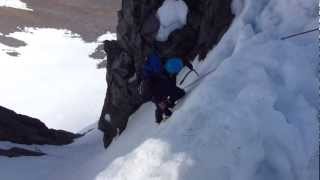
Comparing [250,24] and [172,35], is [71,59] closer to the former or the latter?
[172,35]

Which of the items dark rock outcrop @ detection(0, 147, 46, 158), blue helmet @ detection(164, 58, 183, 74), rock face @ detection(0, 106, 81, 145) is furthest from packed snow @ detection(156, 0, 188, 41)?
rock face @ detection(0, 106, 81, 145)

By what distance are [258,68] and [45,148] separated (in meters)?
20.9

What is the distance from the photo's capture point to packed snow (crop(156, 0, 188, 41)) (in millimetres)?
18381

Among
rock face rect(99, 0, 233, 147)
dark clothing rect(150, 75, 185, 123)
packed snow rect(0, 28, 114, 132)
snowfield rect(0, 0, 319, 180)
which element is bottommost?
packed snow rect(0, 28, 114, 132)

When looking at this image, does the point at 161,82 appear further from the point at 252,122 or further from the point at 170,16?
the point at 170,16

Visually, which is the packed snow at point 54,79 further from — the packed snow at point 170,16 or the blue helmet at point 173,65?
the blue helmet at point 173,65

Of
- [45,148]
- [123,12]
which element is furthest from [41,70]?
[123,12]

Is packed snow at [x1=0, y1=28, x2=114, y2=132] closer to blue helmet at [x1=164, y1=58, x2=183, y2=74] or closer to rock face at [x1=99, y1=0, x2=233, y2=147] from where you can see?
rock face at [x1=99, y1=0, x2=233, y2=147]

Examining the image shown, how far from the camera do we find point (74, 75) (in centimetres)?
8656

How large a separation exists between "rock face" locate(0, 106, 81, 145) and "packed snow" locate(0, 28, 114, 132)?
3532cm

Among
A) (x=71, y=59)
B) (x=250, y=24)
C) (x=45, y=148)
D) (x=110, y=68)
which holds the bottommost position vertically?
(x=71, y=59)

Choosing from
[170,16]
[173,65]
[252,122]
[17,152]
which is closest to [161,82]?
[173,65]

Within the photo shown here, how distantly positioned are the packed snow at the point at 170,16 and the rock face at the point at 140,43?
0.60ft

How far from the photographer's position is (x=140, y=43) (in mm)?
20594
